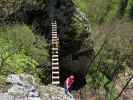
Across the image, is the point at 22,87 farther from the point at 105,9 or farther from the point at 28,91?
the point at 105,9

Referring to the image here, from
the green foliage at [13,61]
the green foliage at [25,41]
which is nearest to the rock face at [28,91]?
the green foliage at [13,61]

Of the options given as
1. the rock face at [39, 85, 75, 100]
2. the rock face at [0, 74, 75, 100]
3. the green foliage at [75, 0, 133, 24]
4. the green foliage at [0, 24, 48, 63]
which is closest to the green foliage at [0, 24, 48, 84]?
the green foliage at [0, 24, 48, 63]

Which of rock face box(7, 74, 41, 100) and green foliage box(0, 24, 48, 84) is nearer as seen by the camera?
rock face box(7, 74, 41, 100)

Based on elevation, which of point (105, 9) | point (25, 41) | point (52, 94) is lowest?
point (52, 94)

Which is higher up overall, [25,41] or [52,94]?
[25,41]

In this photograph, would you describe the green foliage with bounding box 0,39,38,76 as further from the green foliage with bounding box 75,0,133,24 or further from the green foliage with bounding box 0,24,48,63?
the green foliage with bounding box 75,0,133,24

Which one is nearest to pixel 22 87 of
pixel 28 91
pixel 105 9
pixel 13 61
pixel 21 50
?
pixel 28 91

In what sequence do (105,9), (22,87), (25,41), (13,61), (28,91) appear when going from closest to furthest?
(28,91) < (22,87) < (13,61) < (25,41) < (105,9)

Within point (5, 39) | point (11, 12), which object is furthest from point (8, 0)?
point (5, 39)
